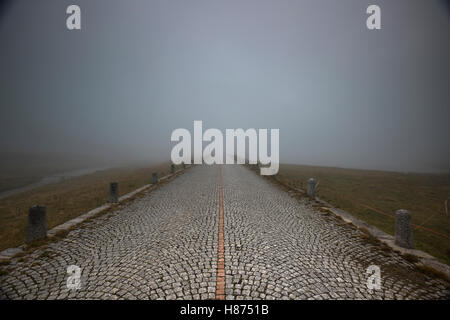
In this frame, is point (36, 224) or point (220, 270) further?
point (36, 224)

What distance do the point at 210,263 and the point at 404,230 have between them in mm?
5121

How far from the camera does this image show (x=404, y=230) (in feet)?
14.2

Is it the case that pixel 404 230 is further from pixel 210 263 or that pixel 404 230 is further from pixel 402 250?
pixel 210 263

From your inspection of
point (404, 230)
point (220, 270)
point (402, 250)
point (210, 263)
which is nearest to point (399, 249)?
point (402, 250)

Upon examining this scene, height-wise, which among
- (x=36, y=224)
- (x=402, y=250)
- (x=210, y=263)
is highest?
(x=36, y=224)

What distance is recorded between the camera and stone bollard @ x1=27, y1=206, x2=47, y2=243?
446 cm

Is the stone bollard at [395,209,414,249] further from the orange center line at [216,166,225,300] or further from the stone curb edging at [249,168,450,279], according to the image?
the orange center line at [216,166,225,300]

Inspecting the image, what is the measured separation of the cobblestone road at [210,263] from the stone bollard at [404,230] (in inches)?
23.3

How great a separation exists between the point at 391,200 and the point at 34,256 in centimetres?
1722

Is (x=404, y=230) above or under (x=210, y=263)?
above

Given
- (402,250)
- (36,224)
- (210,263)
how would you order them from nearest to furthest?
(210,263) < (402,250) < (36,224)

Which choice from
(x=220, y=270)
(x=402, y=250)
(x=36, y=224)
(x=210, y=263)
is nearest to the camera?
(x=220, y=270)

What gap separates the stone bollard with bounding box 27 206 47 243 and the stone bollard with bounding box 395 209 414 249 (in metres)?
9.64
